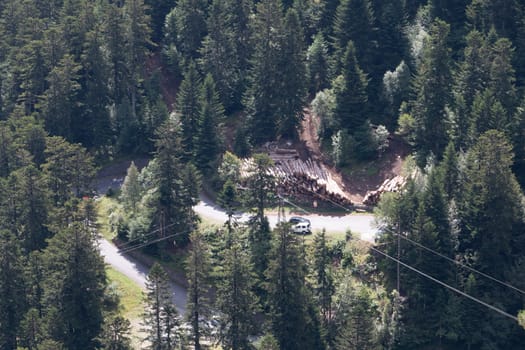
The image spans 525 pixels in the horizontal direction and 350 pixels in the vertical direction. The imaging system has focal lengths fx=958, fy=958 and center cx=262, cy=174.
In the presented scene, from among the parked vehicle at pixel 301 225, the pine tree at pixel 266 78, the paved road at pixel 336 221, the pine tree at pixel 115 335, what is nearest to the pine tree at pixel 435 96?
the paved road at pixel 336 221

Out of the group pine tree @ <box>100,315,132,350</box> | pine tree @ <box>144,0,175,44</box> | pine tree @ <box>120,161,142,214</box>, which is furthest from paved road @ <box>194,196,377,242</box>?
pine tree @ <box>144,0,175,44</box>

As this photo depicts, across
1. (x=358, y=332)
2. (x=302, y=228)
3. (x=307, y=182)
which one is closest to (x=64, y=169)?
(x=307, y=182)

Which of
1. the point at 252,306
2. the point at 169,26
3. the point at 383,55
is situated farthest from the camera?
the point at 169,26

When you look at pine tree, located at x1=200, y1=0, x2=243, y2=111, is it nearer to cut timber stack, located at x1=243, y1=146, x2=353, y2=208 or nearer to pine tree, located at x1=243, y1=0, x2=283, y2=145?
pine tree, located at x1=243, y1=0, x2=283, y2=145

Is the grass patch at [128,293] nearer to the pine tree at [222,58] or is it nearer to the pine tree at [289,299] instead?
the pine tree at [289,299]

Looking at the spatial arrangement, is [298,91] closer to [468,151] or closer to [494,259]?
[468,151]

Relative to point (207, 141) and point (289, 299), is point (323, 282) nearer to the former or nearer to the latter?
point (289, 299)

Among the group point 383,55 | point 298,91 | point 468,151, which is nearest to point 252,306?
point 468,151
